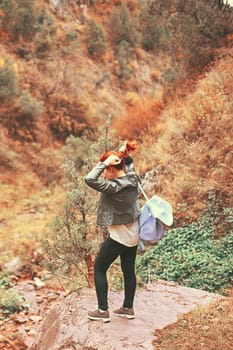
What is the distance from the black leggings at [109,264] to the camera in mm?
4164

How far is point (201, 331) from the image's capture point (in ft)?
13.2

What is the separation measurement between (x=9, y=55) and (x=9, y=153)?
4.34m

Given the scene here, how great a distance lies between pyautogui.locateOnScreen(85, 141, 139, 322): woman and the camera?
4070 millimetres

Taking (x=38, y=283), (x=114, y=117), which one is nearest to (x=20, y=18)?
(x=114, y=117)

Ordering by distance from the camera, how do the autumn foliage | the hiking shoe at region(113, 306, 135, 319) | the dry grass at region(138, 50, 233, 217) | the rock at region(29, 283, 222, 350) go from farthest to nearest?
the autumn foliage < the dry grass at region(138, 50, 233, 217) < the hiking shoe at region(113, 306, 135, 319) < the rock at region(29, 283, 222, 350)

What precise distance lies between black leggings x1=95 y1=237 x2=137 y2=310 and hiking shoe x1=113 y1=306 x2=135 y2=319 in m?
0.16

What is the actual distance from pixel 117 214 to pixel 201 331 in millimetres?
1243

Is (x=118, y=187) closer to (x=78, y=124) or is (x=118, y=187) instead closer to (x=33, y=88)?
(x=78, y=124)

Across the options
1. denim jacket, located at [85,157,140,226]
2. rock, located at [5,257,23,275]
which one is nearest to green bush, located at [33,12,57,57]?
rock, located at [5,257,23,275]

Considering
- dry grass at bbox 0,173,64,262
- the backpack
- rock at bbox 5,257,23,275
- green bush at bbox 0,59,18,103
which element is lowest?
rock at bbox 5,257,23,275

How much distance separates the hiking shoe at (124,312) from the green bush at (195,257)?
1.96 meters

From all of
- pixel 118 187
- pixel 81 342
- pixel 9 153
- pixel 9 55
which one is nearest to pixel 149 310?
pixel 81 342

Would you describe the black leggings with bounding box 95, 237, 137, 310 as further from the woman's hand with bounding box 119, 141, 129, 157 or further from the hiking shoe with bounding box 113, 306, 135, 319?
the woman's hand with bounding box 119, 141, 129, 157

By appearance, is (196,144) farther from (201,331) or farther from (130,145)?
(201,331)
